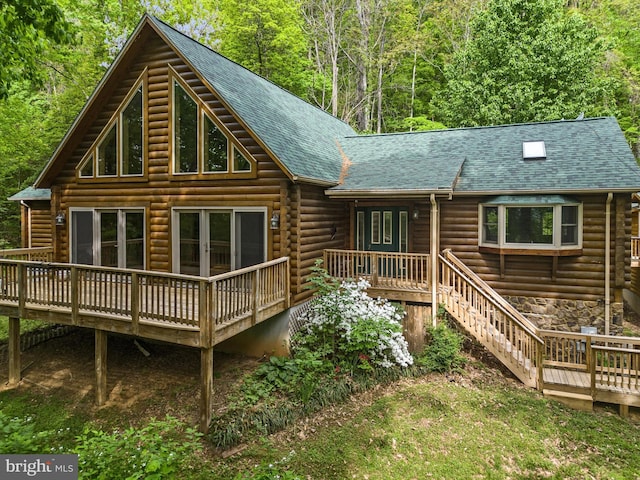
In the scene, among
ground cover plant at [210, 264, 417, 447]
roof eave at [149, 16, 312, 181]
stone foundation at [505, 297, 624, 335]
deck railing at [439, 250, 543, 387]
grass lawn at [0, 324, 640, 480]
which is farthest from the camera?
stone foundation at [505, 297, 624, 335]

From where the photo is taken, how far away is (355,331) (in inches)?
320

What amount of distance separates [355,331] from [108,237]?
7189 mm

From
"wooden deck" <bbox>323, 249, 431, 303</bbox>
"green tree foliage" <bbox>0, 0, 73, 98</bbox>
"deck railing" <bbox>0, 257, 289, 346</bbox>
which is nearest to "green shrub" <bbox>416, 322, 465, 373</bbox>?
"wooden deck" <bbox>323, 249, 431, 303</bbox>

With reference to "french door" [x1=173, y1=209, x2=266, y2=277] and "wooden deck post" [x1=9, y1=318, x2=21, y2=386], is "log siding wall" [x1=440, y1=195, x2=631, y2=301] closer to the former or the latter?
"french door" [x1=173, y1=209, x2=266, y2=277]

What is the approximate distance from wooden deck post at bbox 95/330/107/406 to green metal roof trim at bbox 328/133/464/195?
6102 millimetres

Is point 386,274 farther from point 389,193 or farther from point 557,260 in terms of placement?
point 557,260

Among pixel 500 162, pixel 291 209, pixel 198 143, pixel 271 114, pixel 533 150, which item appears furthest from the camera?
pixel 500 162

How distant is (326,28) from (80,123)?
787 inches

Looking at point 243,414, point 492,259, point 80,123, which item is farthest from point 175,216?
point 492,259

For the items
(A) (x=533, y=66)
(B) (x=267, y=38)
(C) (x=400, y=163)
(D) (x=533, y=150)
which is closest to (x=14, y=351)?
(C) (x=400, y=163)

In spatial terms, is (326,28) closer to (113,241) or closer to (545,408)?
(113,241)

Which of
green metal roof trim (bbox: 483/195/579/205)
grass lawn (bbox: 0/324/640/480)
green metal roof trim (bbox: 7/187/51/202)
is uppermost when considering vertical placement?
green metal roof trim (bbox: 7/187/51/202)

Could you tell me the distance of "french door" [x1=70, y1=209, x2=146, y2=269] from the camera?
10.0 m

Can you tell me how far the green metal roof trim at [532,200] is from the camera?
9.15m
